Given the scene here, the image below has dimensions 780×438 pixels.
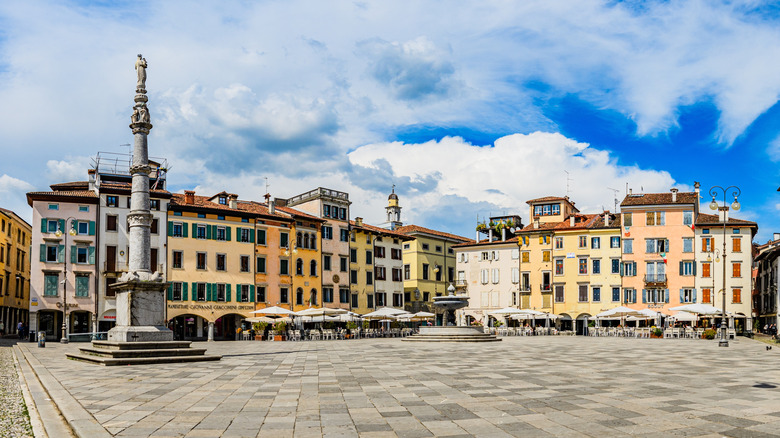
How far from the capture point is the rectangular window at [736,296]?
217ft

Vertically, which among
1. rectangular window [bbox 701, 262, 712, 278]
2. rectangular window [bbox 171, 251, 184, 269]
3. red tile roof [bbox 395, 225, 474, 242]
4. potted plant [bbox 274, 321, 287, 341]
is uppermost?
red tile roof [bbox 395, 225, 474, 242]

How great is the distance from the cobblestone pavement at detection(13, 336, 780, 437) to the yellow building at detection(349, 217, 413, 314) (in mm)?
47648

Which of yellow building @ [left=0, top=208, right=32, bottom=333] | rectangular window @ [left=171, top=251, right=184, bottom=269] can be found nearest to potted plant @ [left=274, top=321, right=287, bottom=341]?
rectangular window @ [left=171, top=251, right=184, bottom=269]

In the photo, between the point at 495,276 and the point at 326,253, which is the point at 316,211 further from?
the point at 495,276

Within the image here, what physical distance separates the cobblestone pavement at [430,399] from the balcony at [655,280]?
158 ft

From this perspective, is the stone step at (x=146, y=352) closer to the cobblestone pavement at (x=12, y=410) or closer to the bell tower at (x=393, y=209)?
the cobblestone pavement at (x=12, y=410)

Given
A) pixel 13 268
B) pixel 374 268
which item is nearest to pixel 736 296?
pixel 374 268

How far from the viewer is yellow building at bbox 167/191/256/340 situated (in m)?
55.9

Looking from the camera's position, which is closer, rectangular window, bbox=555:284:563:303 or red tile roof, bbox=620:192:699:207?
red tile roof, bbox=620:192:699:207

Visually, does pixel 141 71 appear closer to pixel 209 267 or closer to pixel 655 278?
pixel 209 267

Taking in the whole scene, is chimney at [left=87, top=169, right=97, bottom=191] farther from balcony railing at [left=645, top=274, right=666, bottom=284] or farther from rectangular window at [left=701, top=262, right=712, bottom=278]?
rectangular window at [left=701, top=262, right=712, bottom=278]

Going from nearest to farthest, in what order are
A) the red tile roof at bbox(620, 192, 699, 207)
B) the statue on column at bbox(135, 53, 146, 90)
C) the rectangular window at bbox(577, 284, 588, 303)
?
the statue on column at bbox(135, 53, 146, 90), the red tile roof at bbox(620, 192, 699, 207), the rectangular window at bbox(577, 284, 588, 303)

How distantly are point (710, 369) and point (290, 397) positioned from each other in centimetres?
1370

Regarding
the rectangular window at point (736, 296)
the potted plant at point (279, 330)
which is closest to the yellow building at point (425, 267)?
the rectangular window at point (736, 296)
